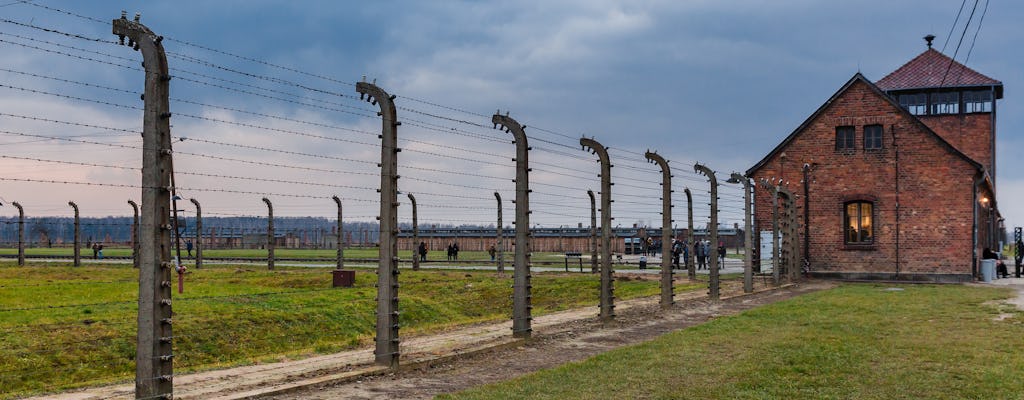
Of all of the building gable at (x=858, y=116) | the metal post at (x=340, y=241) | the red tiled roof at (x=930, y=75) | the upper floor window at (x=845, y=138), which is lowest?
the metal post at (x=340, y=241)

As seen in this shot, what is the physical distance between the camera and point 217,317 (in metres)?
15.6

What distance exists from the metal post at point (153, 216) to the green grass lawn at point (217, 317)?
2.34m

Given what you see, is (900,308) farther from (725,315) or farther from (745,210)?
(745,210)

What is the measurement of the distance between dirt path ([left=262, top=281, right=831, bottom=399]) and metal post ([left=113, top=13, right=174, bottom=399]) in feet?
4.64

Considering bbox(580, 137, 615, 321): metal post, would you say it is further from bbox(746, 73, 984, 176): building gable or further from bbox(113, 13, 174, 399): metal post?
bbox(746, 73, 984, 176): building gable

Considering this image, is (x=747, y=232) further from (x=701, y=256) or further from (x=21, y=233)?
(x=21, y=233)

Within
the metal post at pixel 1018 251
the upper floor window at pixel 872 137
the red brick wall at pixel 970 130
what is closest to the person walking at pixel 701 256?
the upper floor window at pixel 872 137

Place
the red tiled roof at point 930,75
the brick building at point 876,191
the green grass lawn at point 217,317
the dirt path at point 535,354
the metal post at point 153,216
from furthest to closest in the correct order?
1. the red tiled roof at point 930,75
2. the brick building at point 876,191
3. the green grass lawn at point 217,317
4. the dirt path at point 535,354
5. the metal post at point 153,216

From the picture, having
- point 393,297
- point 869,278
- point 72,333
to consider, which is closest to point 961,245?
point 869,278

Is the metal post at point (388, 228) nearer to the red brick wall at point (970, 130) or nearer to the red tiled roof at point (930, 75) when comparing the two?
the red tiled roof at point (930, 75)

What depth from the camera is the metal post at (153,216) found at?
766cm

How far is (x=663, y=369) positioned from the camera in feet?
33.5

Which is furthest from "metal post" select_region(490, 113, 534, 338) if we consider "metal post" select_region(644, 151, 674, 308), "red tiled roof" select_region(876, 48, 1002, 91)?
"red tiled roof" select_region(876, 48, 1002, 91)

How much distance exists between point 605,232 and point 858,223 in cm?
2175
